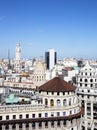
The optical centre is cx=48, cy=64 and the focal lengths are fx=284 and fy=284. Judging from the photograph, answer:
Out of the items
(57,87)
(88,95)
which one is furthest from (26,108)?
(88,95)

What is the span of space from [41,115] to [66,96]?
9334 mm

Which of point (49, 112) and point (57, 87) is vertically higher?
point (57, 87)

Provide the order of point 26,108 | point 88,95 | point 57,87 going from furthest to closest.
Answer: point 88,95
point 57,87
point 26,108

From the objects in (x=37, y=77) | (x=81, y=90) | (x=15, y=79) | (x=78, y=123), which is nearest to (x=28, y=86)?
(x=37, y=77)

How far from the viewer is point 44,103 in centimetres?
8425

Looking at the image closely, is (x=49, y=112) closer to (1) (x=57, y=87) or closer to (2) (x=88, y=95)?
(1) (x=57, y=87)

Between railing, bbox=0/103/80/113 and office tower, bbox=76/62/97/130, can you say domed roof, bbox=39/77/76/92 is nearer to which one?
railing, bbox=0/103/80/113

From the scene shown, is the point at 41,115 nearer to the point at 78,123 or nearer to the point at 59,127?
the point at 59,127

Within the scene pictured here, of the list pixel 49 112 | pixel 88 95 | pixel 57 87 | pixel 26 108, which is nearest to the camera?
pixel 26 108

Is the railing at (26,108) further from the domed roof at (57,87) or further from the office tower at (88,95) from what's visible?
the office tower at (88,95)

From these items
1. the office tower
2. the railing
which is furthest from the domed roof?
the office tower

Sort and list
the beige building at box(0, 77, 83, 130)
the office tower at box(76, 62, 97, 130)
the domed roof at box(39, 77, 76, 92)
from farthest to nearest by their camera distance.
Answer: the office tower at box(76, 62, 97, 130)
the domed roof at box(39, 77, 76, 92)
the beige building at box(0, 77, 83, 130)

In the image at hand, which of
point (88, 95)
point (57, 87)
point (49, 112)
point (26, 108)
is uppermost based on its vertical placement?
point (57, 87)

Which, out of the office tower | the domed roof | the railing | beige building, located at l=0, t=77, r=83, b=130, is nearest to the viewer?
the railing
